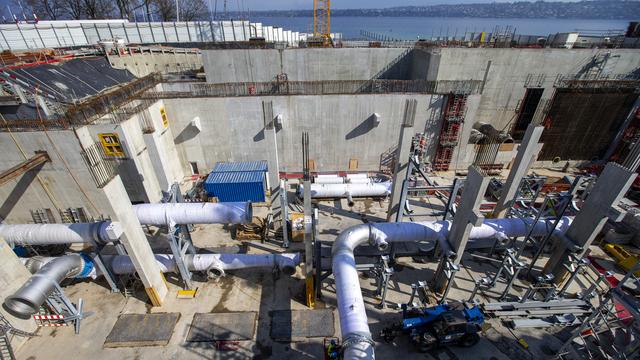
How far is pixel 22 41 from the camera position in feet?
123

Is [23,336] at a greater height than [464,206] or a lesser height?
lesser

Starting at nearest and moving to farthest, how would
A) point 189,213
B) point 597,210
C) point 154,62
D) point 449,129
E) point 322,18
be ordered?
point 597,210
point 189,213
point 449,129
point 154,62
point 322,18

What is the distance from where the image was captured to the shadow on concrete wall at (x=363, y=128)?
80.8ft

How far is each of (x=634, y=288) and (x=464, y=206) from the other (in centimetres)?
1164

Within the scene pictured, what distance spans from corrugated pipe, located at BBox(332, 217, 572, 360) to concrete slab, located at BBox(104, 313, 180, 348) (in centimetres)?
894

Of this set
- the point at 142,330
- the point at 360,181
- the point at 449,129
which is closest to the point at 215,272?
the point at 142,330

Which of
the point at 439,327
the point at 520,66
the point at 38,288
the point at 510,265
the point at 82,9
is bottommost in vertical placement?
the point at 439,327

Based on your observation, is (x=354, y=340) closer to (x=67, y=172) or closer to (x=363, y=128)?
(x=363, y=128)

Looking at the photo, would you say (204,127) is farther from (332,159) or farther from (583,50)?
(583,50)

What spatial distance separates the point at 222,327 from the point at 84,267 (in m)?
8.14

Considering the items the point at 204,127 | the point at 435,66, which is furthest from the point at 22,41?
the point at 435,66

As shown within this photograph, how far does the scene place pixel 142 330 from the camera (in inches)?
539

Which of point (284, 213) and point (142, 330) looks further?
point (284, 213)

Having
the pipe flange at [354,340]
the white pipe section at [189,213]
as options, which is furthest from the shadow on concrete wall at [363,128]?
the pipe flange at [354,340]
